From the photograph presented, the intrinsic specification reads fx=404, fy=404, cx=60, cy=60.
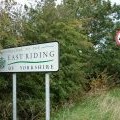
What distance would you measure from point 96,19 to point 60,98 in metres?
8.94

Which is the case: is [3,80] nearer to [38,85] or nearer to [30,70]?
[38,85]

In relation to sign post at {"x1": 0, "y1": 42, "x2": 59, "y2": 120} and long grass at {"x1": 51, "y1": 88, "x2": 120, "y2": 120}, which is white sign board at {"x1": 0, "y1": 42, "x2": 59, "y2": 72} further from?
long grass at {"x1": 51, "y1": 88, "x2": 120, "y2": 120}

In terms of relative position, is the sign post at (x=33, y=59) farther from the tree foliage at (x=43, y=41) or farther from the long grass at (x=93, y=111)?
the long grass at (x=93, y=111)

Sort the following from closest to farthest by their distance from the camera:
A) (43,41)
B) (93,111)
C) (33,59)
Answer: (33,59) → (93,111) → (43,41)

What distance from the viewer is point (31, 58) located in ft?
30.5

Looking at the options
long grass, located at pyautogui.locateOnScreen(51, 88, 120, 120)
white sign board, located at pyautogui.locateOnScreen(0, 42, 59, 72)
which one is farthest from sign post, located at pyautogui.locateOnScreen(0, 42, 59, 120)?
long grass, located at pyautogui.locateOnScreen(51, 88, 120, 120)

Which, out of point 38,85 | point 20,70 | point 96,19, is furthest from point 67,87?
point 96,19

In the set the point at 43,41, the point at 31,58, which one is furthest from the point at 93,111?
the point at 31,58

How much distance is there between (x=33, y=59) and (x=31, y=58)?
8 centimetres

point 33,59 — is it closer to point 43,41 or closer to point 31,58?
point 31,58

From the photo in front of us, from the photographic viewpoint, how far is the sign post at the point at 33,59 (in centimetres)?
867

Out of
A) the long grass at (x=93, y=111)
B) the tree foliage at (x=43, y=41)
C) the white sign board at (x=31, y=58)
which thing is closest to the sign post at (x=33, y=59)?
the white sign board at (x=31, y=58)

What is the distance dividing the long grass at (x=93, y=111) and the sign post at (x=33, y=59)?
2.45 metres

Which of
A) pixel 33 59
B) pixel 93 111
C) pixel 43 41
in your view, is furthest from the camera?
pixel 43 41
